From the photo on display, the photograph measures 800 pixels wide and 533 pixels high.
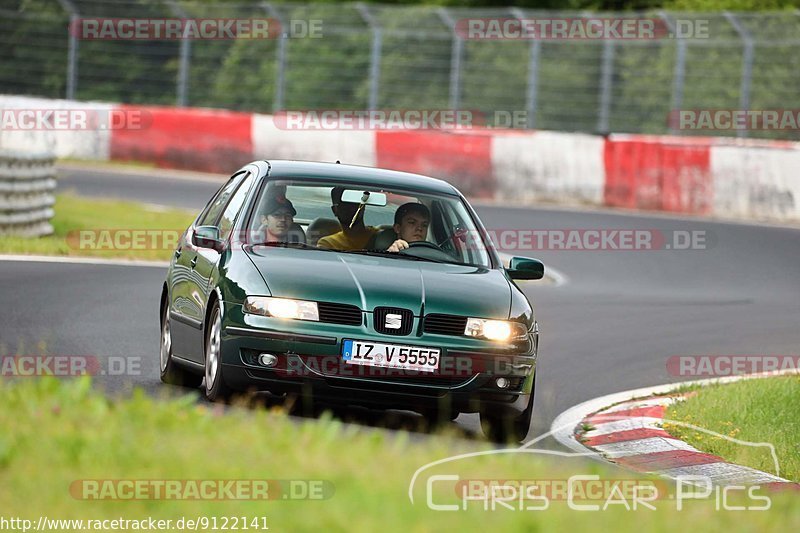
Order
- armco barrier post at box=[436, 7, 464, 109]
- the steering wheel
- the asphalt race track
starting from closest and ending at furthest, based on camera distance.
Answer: the steering wheel
the asphalt race track
armco barrier post at box=[436, 7, 464, 109]

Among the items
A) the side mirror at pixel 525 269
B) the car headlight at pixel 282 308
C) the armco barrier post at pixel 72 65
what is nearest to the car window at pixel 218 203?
the side mirror at pixel 525 269

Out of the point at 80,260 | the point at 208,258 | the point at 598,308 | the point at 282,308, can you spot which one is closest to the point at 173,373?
the point at 208,258

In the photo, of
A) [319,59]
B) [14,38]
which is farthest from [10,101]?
[319,59]

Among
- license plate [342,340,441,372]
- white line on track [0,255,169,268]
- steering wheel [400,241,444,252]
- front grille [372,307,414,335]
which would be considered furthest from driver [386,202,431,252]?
white line on track [0,255,169,268]

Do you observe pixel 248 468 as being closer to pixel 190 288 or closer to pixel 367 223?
pixel 190 288

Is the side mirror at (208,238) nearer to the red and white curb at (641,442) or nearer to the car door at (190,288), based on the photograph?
the car door at (190,288)

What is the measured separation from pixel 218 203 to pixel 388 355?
2.56m

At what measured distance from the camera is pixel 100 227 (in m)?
20.7

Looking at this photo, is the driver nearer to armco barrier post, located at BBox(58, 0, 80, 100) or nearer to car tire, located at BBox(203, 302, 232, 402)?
car tire, located at BBox(203, 302, 232, 402)

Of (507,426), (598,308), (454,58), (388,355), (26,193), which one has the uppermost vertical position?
(454,58)

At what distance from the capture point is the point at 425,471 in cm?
629

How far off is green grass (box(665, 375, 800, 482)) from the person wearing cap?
2.63 meters

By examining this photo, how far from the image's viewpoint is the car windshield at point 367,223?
991cm

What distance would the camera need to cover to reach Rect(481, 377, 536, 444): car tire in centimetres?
929
